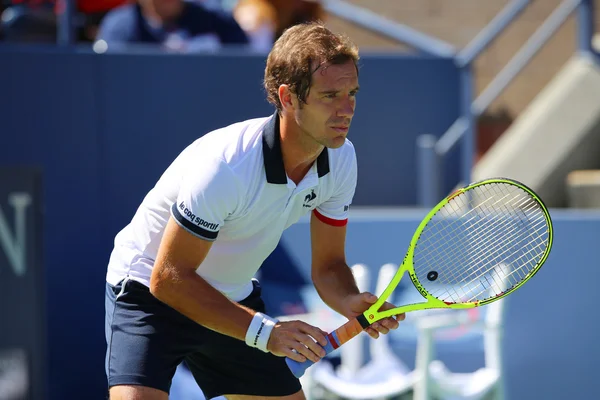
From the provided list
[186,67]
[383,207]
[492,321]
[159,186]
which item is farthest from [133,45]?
[159,186]

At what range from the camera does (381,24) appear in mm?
7246

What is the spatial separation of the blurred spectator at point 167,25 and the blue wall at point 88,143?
39 cm

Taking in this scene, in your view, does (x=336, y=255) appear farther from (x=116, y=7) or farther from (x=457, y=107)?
(x=116, y=7)

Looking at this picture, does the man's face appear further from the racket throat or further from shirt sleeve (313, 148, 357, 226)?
the racket throat

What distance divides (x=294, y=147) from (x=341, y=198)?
340mm

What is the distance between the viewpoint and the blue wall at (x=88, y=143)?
A: 610cm

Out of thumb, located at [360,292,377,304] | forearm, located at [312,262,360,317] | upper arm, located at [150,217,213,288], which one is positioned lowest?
thumb, located at [360,292,377,304]

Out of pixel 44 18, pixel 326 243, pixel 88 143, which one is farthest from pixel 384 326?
pixel 44 18

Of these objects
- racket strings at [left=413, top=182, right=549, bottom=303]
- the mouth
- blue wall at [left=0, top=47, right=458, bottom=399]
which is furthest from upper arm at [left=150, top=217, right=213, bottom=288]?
blue wall at [left=0, top=47, right=458, bottom=399]

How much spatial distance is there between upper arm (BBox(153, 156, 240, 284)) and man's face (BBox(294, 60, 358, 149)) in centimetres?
31

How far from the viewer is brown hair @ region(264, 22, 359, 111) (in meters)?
3.04

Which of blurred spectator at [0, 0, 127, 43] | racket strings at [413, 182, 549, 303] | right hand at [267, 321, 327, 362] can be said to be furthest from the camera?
blurred spectator at [0, 0, 127, 43]

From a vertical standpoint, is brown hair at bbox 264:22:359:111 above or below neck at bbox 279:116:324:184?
above

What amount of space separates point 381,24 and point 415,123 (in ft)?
3.11
